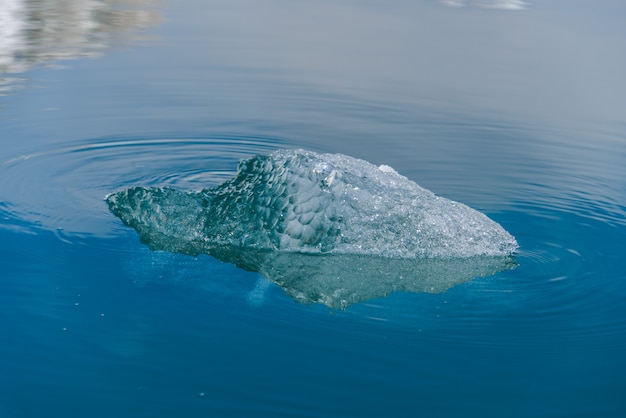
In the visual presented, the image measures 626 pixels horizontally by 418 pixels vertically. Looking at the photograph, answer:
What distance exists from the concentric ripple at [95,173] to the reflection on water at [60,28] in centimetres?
195

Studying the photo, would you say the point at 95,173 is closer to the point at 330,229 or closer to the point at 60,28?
the point at 330,229

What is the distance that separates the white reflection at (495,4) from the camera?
13273mm

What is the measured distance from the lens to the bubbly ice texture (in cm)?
473

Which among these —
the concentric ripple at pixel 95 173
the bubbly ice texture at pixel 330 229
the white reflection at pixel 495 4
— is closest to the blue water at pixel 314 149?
the concentric ripple at pixel 95 173

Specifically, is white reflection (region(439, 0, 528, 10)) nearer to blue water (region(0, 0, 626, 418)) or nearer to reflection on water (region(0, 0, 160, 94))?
blue water (region(0, 0, 626, 418))

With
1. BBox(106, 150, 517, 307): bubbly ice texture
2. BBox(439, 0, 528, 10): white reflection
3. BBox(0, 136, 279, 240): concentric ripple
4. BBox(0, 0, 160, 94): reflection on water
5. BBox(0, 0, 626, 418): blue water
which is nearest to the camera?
BBox(0, 0, 626, 418): blue water

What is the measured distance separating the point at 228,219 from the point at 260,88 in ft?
11.8

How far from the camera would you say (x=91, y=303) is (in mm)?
4305

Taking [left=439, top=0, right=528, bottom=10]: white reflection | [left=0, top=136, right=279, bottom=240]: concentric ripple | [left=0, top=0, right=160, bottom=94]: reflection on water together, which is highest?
[left=439, top=0, right=528, bottom=10]: white reflection

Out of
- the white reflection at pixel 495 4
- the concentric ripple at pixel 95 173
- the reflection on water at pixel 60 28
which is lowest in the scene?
the concentric ripple at pixel 95 173

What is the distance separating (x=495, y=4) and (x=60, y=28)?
7.11 meters

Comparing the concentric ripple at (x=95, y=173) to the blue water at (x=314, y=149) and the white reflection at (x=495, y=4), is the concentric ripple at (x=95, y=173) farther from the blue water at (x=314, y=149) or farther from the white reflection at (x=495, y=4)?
the white reflection at (x=495, y=4)

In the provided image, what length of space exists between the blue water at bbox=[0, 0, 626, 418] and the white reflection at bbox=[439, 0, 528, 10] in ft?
6.32

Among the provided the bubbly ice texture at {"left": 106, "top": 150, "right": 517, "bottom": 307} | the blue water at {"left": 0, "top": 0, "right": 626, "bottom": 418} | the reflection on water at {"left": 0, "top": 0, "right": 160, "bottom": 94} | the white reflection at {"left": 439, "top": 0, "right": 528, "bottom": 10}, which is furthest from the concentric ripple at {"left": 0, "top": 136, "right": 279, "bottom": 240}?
the white reflection at {"left": 439, "top": 0, "right": 528, "bottom": 10}
